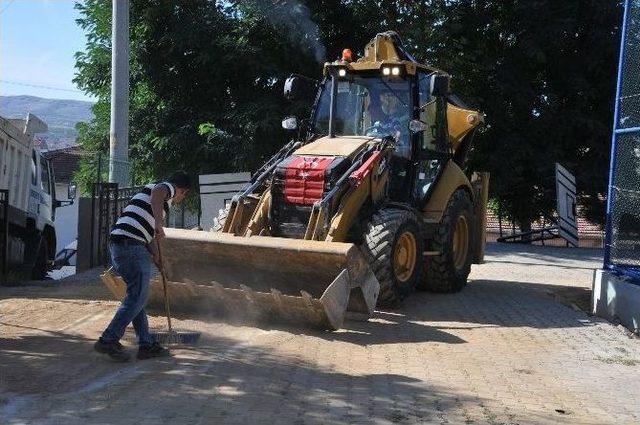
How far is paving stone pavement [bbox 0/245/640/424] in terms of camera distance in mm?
5379

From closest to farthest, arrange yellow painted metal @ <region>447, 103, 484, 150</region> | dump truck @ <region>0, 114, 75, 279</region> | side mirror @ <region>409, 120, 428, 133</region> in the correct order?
side mirror @ <region>409, 120, 428, 133</region> < yellow painted metal @ <region>447, 103, 484, 150</region> < dump truck @ <region>0, 114, 75, 279</region>

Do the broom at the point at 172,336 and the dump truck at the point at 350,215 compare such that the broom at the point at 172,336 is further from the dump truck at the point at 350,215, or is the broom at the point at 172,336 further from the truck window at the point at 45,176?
the truck window at the point at 45,176

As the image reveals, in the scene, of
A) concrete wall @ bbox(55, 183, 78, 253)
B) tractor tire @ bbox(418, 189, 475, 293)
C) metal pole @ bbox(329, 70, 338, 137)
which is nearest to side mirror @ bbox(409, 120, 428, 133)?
metal pole @ bbox(329, 70, 338, 137)

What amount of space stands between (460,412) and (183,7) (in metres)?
15.6

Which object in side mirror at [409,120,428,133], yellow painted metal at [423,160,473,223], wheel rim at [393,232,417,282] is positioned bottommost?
wheel rim at [393,232,417,282]

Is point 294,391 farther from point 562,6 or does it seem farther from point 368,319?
point 562,6

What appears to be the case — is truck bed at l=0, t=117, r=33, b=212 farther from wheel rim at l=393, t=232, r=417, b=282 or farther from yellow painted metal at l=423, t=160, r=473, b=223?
wheel rim at l=393, t=232, r=417, b=282

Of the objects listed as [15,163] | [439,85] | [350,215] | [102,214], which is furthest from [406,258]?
[15,163]

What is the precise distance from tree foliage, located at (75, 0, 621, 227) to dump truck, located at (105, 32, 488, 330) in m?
7.50

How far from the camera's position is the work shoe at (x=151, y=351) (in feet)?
22.0

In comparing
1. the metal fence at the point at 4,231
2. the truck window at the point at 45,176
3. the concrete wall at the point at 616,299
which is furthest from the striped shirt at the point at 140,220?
the truck window at the point at 45,176

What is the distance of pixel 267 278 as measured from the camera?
28.2 ft

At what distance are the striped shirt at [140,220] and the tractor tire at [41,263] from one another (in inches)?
351

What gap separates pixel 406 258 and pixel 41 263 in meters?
8.85
